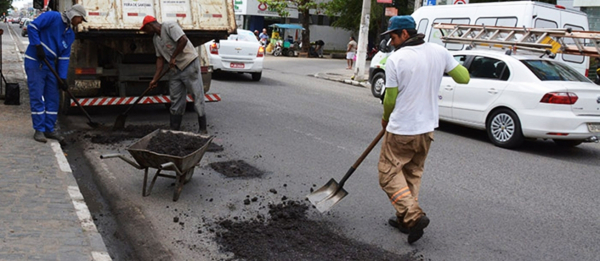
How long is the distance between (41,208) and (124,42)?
465 cm

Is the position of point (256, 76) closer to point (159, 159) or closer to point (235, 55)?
point (235, 55)

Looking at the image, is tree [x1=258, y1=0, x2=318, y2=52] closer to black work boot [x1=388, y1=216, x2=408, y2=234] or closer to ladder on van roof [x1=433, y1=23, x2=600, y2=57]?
ladder on van roof [x1=433, y1=23, x2=600, y2=57]

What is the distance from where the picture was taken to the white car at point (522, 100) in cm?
852

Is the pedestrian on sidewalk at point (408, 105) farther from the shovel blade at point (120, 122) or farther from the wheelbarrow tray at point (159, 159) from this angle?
the shovel blade at point (120, 122)

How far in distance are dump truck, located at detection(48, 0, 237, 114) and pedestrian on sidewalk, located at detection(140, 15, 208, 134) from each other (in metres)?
0.82

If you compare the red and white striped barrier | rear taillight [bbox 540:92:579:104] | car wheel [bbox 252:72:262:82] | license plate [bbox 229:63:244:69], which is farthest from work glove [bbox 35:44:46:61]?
car wheel [bbox 252:72:262:82]

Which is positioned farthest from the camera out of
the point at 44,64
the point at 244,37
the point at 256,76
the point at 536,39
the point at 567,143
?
the point at 244,37

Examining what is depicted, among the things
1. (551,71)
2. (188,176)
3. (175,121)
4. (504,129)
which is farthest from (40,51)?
(551,71)

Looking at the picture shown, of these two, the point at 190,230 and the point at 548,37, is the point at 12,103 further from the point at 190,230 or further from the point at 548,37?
the point at 548,37

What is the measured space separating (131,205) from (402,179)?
8.61 feet

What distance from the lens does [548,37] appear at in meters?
10.2

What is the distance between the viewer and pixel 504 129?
9.13 m

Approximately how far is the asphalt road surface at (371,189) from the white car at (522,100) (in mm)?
353

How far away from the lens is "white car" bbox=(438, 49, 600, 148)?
852 cm
